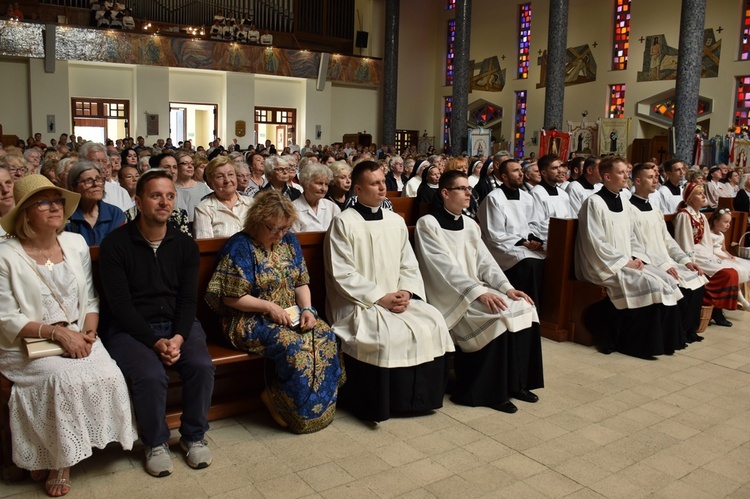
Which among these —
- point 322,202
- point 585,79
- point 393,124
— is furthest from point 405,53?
point 322,202

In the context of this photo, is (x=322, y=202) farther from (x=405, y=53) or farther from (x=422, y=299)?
(x=405, y=53)

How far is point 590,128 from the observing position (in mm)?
20641

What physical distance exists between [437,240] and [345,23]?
2211 cm

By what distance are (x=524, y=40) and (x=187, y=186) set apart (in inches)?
828

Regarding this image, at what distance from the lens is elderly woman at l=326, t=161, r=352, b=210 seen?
589 centimetres

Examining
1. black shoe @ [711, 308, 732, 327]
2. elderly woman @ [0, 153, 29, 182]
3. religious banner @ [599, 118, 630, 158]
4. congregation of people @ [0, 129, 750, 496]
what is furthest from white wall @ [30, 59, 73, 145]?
black shoe @ [711, 308, 732, 327]

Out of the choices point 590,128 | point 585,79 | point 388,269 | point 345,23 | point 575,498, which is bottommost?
point 575,498

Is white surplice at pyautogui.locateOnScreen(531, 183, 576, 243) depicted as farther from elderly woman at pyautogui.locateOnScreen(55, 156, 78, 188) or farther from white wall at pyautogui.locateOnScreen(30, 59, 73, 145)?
white wall at pyautogui.locateOnScreen(30, 59, 73, 145)

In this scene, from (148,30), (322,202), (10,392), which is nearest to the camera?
(10,392)

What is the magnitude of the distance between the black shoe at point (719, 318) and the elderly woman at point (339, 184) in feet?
12.1

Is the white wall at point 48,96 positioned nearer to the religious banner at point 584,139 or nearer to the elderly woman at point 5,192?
the religious banner at point 584,139

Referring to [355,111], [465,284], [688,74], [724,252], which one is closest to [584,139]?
[688,74]

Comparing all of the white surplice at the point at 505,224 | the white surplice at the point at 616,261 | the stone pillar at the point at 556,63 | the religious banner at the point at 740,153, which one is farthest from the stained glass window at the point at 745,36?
the white surplice at the point at 616,261

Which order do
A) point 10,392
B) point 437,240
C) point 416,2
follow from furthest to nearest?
point 416,2
point 437,240
point 10,392
